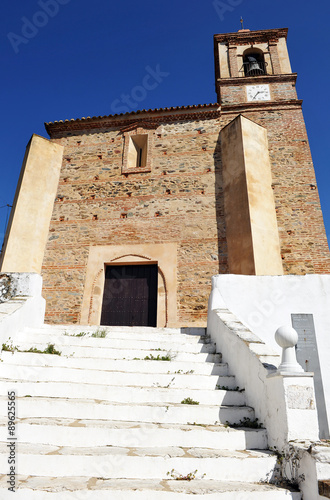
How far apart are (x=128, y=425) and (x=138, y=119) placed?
10.6m

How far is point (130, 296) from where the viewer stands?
957cm

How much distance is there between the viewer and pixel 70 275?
9.78 m

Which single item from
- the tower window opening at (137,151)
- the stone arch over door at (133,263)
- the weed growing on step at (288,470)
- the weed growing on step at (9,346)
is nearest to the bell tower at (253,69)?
the tower window opening at (137,151)

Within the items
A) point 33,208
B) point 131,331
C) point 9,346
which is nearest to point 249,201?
point 131,331

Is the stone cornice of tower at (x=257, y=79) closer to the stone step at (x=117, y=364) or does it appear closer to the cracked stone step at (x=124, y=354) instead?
the cracked stone step at (x=124, y=354)

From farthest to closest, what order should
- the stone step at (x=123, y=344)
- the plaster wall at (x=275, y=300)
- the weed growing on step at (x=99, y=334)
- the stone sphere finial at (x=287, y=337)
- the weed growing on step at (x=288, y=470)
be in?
the plaster wall at (x=275, y=300) < the weed growing on step at (x=99, y=334) < the stone step at (x=123, y=344) < the stone sphere finial at (x=287, y=337) < the weed growing on step at (x=288, y=470)

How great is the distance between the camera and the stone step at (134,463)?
2.56 metres

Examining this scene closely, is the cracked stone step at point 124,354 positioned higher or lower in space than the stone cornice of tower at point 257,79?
lower

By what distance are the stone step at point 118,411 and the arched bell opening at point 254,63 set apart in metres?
12.7

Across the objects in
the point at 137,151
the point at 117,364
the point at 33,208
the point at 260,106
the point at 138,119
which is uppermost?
the point at 260,106

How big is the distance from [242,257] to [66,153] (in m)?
7.05

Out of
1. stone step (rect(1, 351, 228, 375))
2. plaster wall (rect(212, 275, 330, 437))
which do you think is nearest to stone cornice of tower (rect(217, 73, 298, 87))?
plaster wall (rect(212, 275, 330, 437))

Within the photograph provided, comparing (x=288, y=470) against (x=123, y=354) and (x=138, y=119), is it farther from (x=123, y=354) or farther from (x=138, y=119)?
(x=138, y=119)

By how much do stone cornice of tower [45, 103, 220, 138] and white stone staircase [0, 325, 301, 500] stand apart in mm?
8825
